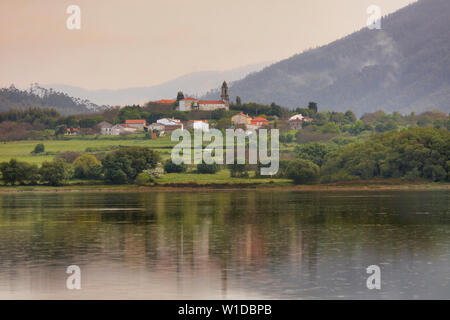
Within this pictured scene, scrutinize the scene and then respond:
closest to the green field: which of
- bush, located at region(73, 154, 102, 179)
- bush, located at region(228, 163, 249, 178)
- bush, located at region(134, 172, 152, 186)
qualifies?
bush, located at region(73, 154, 102, 179)

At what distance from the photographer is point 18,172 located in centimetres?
10975

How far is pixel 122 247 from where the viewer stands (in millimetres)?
34594

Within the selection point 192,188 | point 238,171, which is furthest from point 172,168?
point 238,171

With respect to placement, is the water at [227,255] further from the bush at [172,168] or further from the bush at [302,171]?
the bush at [172,168]

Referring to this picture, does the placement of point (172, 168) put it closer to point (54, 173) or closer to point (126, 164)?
point (126, 164)

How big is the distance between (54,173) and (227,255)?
271 feet

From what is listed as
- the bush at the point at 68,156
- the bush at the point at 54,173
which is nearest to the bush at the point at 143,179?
the bush at the point at 54,173

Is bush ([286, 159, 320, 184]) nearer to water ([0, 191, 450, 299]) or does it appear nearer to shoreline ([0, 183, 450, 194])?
shoreline ([0, 183, 450, 194])

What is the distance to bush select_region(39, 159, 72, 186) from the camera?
358 feet

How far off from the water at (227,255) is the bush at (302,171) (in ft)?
197

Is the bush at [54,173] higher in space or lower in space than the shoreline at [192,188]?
higher

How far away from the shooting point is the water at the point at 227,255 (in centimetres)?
2355
